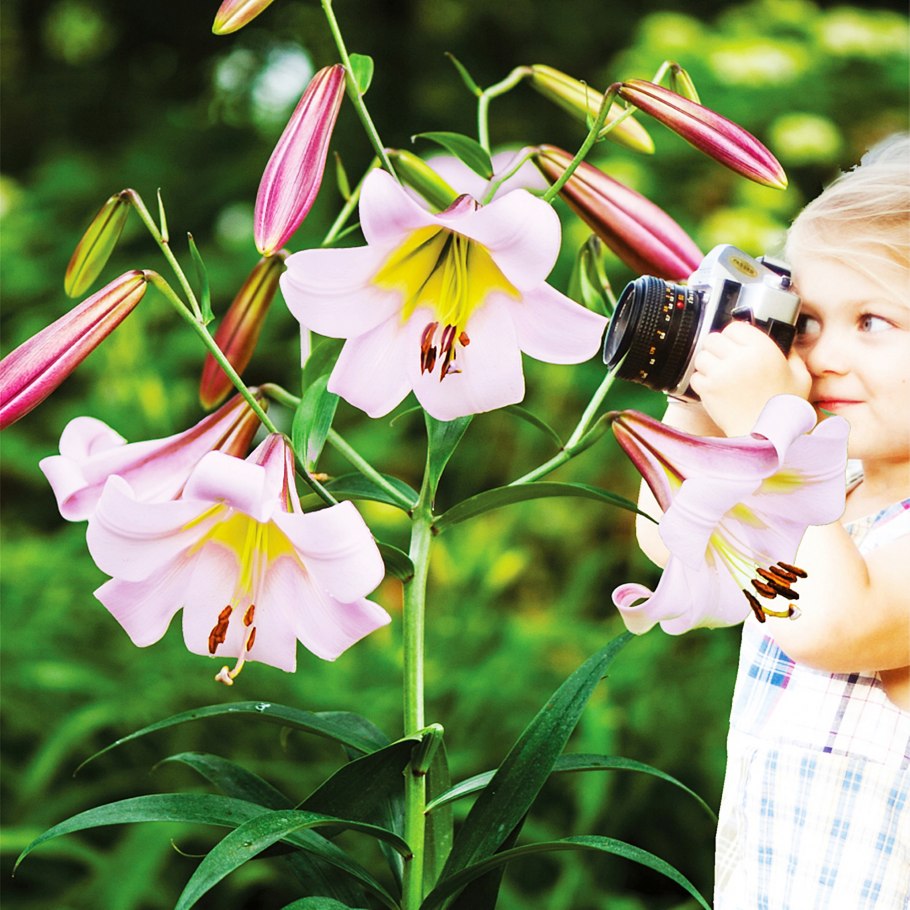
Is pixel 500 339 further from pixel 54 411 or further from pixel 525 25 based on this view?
pixel 525 25

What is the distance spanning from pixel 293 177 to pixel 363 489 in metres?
0.17

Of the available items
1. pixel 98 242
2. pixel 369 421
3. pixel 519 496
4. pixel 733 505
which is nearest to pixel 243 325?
pixel 98 242

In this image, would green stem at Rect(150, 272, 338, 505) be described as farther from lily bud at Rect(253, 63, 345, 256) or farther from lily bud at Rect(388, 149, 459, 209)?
lily bud at Rect(388, 149, 459, 209)

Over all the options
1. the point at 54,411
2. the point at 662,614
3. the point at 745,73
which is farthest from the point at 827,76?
the point at 662,614

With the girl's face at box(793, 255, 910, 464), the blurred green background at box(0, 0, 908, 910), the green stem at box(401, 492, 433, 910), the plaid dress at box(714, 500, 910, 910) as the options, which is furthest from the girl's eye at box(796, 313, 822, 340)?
the blurred green background at box(0, 0, 908, 910)

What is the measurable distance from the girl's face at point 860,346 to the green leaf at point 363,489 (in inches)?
9.9

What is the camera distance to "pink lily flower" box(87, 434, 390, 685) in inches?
20.8

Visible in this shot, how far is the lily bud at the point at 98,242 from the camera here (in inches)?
25.6

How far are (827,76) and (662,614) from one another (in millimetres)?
1911

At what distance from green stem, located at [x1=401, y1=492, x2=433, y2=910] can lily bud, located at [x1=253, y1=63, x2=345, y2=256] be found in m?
0.15

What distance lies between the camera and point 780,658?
803 millimetres

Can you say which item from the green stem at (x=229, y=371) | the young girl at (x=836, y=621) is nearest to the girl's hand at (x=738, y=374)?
the young girl at (x=836, y=621)

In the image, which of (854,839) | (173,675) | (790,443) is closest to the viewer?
(790,443)

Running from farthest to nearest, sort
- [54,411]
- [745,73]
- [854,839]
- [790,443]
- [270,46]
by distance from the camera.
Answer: [270,46], [745,73], [54,411], [854,839], [790,443]
